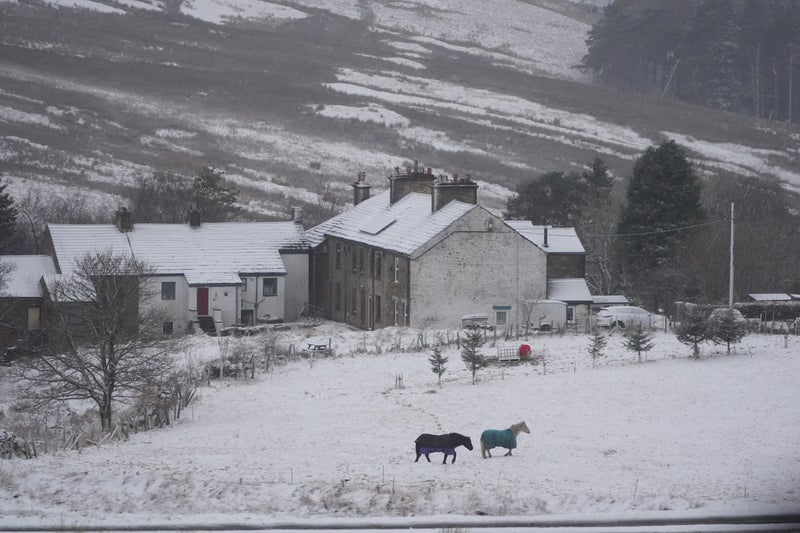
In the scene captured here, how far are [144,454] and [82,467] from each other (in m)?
2.67

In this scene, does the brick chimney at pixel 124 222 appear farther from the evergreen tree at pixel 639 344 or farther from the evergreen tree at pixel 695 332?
the evergreen tree at pixel 695 332

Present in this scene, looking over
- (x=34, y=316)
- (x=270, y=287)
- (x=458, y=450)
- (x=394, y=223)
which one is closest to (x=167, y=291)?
(x=270, y=287)

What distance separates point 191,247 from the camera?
6275cm

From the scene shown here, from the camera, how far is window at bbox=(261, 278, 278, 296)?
208ft

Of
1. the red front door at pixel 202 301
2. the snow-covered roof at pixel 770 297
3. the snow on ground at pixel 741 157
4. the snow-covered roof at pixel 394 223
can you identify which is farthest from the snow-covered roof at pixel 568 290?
the snow on ground at pixel 741 157

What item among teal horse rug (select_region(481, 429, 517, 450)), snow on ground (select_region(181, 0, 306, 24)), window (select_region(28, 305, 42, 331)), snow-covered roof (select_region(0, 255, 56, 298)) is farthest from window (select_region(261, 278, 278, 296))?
snow on ground (select_region(181, 0, 306, 24))

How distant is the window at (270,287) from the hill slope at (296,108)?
89.8ft

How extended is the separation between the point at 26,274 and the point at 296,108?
8212cm

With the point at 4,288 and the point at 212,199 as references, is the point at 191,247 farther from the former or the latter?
the point at 212,199

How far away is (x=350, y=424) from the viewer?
3778 cm

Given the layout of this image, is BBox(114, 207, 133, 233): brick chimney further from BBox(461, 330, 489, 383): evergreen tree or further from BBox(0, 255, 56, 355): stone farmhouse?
BBox(461, 330, 489, 383): evergreen tree

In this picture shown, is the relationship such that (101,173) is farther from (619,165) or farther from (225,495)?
(225,495)

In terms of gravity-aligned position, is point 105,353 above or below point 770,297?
below

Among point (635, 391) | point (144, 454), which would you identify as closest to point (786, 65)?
point (635, 391)
